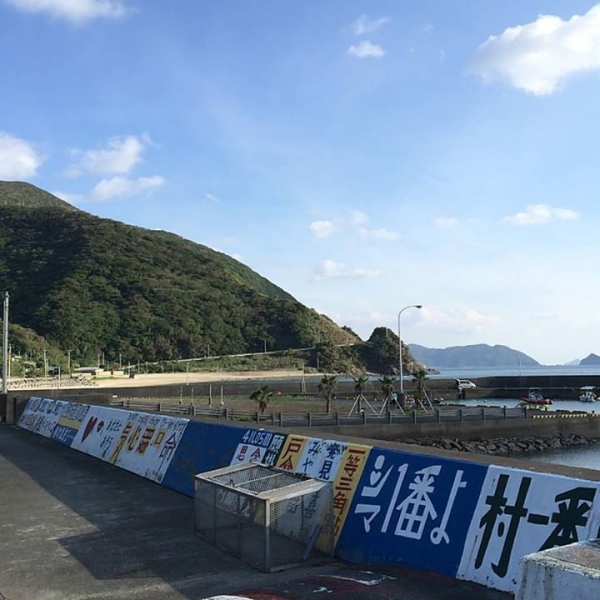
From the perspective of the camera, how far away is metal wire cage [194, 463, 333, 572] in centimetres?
734

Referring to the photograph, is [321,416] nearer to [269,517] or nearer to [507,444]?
[507,444]

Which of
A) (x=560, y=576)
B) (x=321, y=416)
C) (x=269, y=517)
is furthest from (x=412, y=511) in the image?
(x=321, y=416)

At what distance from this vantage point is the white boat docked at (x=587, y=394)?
3548 inches

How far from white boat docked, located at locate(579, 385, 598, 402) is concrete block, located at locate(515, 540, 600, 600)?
95662mm

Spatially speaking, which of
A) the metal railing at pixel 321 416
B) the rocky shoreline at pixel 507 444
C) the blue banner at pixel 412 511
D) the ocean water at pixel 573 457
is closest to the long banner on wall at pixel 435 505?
the blue banner at pixel 412 511

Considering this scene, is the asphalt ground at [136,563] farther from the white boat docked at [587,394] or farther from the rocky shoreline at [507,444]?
the white boat docked at [587,394]

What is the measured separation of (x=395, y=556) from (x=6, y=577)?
14.6 ft

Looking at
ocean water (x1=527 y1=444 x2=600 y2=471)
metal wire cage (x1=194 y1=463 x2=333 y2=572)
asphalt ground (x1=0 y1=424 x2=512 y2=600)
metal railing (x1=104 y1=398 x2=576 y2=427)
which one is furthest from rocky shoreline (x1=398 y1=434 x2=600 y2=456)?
metal wire cage (x1=194 y1=463 x2=333 y2=572)

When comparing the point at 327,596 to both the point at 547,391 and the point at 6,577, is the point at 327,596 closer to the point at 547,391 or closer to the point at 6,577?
the point at 6,577

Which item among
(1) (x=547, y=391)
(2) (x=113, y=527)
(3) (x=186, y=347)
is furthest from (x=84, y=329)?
(2) (x=113, y=527)

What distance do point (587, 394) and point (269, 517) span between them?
94.3 m

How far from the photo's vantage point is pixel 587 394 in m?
91.2

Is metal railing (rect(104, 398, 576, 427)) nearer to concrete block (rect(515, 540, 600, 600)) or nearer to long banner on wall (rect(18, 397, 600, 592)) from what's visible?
long banner on wall (rect(18, 397, 600, 592))

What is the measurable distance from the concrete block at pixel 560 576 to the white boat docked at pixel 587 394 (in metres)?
95.7
